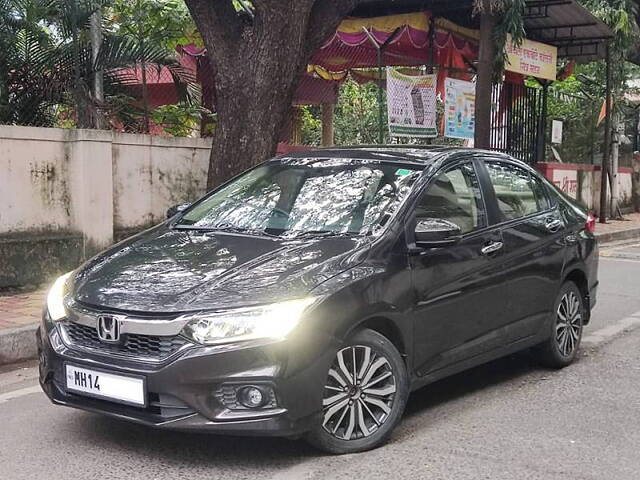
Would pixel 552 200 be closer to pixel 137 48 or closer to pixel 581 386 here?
pixel 581 386

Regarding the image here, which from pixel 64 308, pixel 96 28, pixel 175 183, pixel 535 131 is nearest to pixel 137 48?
pixel 96 28

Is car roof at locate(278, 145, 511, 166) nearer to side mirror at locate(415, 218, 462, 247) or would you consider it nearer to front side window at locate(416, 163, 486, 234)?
front side window at locate(416, 163, 486, 234)

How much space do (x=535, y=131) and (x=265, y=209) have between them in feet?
42.5

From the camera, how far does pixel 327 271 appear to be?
12.3 feet

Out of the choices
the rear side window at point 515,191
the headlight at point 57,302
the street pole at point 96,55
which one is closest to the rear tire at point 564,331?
the rear side window at point 515,191

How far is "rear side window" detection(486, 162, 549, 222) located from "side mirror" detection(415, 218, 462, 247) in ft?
2.83

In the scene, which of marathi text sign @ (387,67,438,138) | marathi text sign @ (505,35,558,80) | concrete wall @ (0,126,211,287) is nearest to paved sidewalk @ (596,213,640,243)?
marathi text sign @ (505,35,558,80)

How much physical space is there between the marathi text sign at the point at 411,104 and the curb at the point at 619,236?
4265 mm

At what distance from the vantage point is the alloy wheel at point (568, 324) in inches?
220

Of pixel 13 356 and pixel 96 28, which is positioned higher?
pixel 96 28

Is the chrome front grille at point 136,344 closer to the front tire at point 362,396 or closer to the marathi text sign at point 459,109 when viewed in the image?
the front tire at point 362,396

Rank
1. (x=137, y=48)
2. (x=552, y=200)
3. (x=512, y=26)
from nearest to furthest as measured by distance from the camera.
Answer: (x=552, y=200) → (x=137, y=48) → (x=512, y=26)

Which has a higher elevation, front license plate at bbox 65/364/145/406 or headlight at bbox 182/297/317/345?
headlight at bbox 182/297/317/345

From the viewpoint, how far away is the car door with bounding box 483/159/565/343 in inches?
196
